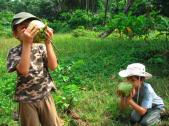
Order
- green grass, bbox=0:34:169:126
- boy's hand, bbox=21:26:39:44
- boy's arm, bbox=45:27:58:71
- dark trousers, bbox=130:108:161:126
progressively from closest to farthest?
boy's hand, bbox=21:26:39:44, boy's arm, bbox=45:27:58:71, dark trousers, bbox=130:108:161:126, green grass, bbox=0:34:169:126

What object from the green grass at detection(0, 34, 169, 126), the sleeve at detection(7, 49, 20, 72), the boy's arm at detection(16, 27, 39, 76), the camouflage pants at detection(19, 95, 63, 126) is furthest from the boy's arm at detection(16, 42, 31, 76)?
the green grass at detection(0, 34, 169, 126)

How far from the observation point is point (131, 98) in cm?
507

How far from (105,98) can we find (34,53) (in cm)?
272

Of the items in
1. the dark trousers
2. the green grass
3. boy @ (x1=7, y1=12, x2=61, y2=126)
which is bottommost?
the green grass

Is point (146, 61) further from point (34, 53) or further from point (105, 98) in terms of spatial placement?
point (34, 53)

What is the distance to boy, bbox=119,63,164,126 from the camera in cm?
504

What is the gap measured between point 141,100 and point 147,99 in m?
0.09

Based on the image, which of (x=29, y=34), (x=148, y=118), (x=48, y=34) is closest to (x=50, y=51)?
(x=48, y=34)

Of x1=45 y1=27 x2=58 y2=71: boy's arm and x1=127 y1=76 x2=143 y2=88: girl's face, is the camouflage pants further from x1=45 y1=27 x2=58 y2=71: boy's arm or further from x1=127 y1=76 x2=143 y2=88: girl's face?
x1=127 y1=76 x2=143 y2=88: girl's face

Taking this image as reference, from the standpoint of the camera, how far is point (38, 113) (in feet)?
12.9

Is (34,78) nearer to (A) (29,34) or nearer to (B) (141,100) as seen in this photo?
(A) (29,34)

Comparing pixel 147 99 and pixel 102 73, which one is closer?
pixel 147 99

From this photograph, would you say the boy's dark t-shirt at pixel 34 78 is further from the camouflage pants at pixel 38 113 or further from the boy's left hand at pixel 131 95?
the boy's left hand at pixel 131 95

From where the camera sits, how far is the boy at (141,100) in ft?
16.5
